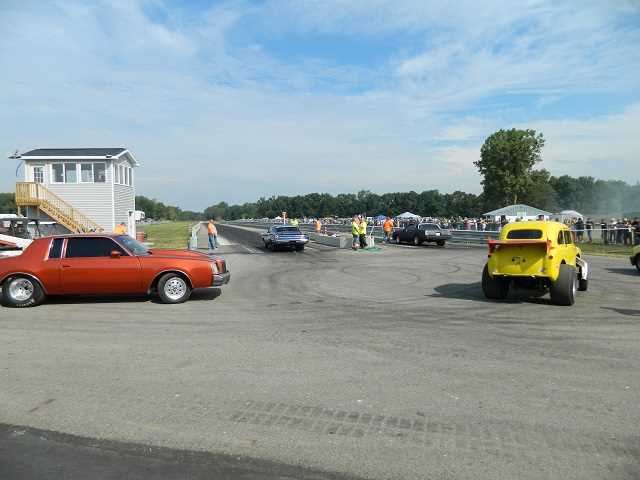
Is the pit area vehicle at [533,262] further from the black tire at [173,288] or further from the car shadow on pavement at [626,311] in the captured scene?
the black tire at [173,288]

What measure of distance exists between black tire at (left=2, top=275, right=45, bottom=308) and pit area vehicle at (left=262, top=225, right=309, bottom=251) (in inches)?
697

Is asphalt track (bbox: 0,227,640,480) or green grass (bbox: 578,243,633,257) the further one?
green grass (bbox: 578,243,633,257)

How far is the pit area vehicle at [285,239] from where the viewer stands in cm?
2816

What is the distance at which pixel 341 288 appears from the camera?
13.5 meters

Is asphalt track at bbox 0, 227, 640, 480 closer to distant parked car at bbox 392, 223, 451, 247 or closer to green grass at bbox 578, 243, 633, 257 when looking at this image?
green grass at bbox 578, 243, 633, 257

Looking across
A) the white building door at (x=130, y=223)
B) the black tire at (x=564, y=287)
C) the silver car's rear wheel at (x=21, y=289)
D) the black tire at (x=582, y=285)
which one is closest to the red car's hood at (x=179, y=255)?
the silver car's rear wheel at (x=21, y=289)

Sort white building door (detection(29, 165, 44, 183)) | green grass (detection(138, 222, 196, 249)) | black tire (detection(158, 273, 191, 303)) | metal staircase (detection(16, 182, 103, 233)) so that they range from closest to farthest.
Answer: black tire (detection(158, 273, 191, 303))
metal staircase (detection(16, 182, 103, 233))
white building door (detection(29, 165, 44, 183))
green grass (detection(138, 222, 196, 249))

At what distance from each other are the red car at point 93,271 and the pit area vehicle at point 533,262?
622 cm

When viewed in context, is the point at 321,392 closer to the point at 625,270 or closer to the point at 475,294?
the point at 475,294

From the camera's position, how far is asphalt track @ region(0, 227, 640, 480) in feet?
12.8

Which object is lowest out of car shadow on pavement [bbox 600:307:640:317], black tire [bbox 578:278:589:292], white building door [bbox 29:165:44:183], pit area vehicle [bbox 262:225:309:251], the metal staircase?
car shadow on pavement [bbox 600:307:640:317]

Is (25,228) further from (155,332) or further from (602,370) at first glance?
(602,370)

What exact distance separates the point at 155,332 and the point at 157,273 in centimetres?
282

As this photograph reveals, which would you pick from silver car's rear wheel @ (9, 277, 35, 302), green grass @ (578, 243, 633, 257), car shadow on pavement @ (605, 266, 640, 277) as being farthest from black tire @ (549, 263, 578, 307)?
green grass @ (578, 243, 633, 257)
